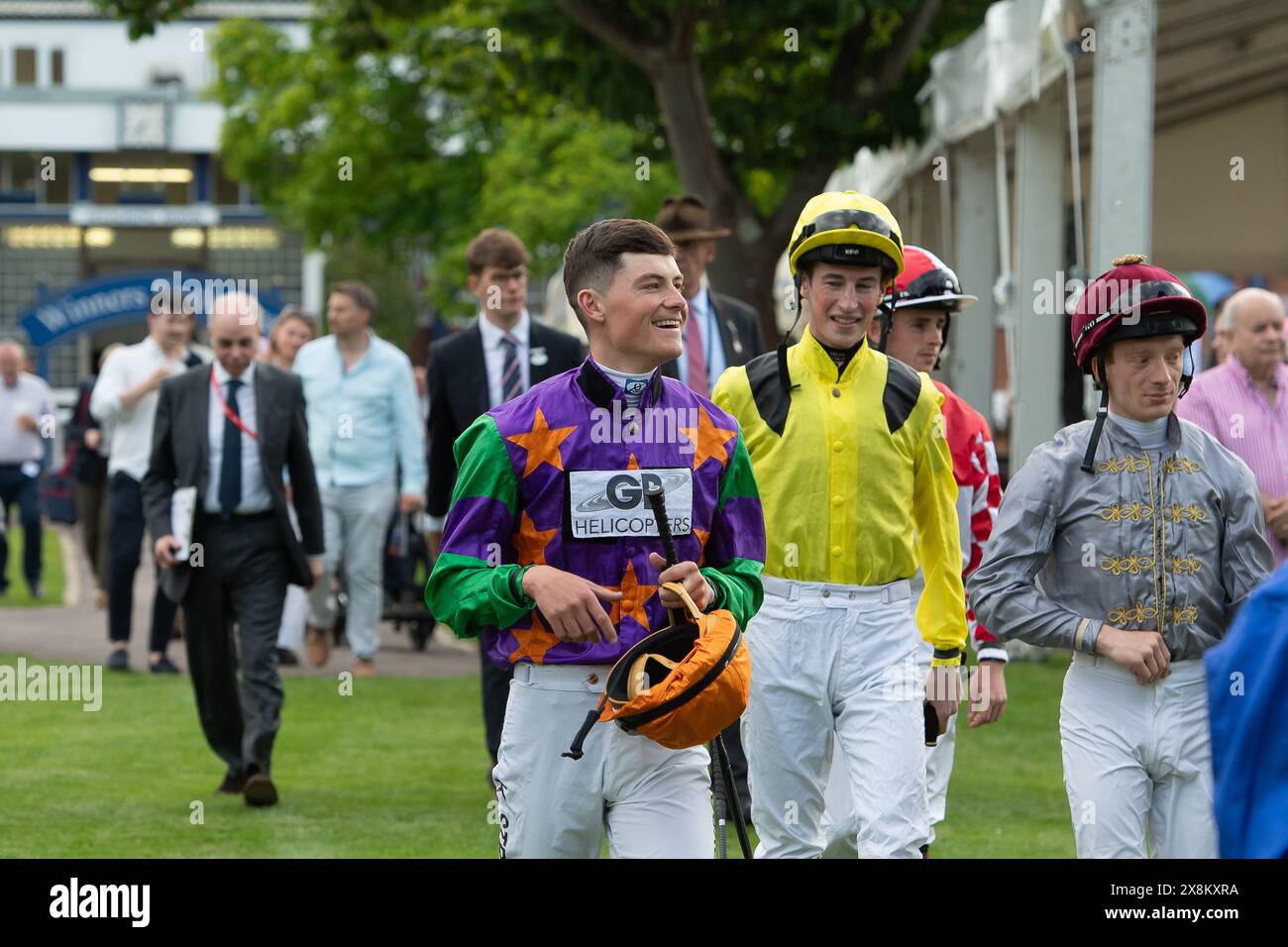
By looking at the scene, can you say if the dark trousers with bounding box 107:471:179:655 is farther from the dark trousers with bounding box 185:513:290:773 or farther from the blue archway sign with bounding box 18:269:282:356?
the blue archway sign with bounding box 18:269:282:356

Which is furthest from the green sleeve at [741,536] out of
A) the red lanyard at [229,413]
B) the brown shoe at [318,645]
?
the brown shoe at [318,645]

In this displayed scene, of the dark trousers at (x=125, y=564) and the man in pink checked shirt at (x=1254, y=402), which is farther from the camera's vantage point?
the dark trousers at (x=125, y=564)

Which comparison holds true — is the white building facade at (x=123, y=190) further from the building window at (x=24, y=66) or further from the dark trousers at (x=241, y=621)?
the dark trousers at (x=241, y=621)

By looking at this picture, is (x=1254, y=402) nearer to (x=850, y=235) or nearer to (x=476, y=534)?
(x=850, y=235)

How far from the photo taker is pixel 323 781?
998 cm

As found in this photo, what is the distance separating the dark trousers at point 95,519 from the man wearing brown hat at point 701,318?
9.87 meters

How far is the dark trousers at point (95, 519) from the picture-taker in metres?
18.0

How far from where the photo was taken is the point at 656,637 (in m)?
4.48

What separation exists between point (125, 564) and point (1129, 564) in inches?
391

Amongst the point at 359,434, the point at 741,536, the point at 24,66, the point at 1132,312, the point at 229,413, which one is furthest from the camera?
the point at 24,66

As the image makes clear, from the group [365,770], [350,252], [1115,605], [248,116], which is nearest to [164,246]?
[350,252]
